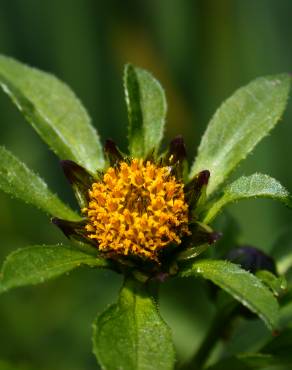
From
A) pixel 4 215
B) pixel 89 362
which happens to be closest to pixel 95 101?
pixel 4 215

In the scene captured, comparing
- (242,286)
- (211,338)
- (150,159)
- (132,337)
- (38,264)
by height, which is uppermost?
(150,159)

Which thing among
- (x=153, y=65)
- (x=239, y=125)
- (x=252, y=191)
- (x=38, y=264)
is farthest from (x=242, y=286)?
(x=153, y=65)

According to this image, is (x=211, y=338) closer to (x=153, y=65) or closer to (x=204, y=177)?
(x=204, y=177)

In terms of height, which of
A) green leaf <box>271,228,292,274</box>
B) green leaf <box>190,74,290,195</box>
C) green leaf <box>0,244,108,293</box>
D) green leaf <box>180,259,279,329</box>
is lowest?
green leaf <box>271,228,292,274</box>

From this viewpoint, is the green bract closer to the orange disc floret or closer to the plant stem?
the orange disc floret

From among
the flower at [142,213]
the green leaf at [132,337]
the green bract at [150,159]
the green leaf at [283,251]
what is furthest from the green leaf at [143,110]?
the green leaf at [283,251]

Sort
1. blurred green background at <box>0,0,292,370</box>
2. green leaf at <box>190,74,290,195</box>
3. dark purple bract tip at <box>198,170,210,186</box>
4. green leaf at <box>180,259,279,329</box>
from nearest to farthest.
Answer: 1. green leaf at <box>180,259,279,329</box>
2. dark purple bract tip at <box>198,170,210,186</box>
3. green leaf at <box>190,74,290,195</box>
4. blurred green background at <box>0,0,292,370</box>

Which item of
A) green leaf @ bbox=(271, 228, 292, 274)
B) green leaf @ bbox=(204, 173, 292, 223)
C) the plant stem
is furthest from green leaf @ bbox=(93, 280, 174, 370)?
green leaf @ bbox=(271, 228, 292, 274)
